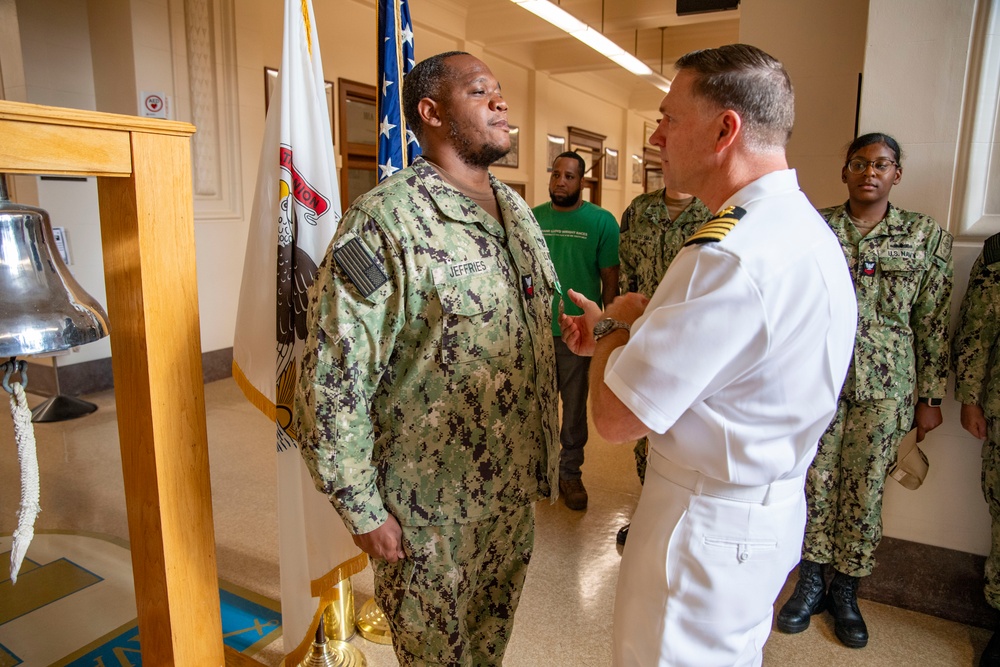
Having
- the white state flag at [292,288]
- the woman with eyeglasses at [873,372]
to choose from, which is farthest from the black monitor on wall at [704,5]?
the white state flag at [292,288]

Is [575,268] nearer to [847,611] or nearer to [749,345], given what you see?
[847,611]

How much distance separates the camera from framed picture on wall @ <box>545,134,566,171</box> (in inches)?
369

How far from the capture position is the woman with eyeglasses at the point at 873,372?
2246 millimetres

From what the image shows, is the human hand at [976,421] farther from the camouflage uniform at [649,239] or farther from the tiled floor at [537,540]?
the camouflage uniform at [649,239]

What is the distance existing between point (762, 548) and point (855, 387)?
1336mm

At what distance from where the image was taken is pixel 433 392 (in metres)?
1.40

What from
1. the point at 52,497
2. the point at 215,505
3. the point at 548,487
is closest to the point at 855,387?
the point at 548,487

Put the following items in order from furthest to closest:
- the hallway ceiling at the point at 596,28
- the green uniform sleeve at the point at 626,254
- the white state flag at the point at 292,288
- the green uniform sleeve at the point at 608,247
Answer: the hallway ceiling at the point at 596,28 → the green uniform sleeve at the point at 608,247 → the green uniform sleeve at the point at 626,254 → the white state flag at the point at 292,288

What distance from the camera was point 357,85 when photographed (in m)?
6.15

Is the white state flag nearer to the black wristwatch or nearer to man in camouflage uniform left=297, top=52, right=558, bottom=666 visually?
man in camouflage uniform left=297, top=52, right=558, bottom=666

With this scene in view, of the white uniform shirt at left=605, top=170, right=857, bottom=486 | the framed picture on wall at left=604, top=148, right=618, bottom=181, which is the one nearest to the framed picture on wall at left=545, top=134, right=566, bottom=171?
the framed picture on wall at left=604, top=148, right=618, bottom=181

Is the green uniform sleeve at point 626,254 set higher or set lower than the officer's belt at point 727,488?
higher

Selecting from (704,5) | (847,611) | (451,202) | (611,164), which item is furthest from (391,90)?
(611,164)

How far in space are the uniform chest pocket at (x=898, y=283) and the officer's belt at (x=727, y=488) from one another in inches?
54.2
